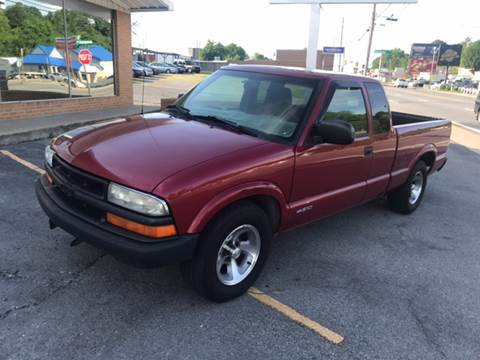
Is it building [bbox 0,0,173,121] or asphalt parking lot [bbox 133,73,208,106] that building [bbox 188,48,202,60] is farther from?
building [bbox 0,0,173,121]

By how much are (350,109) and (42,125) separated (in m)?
6.96

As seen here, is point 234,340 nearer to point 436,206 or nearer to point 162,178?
point 162,178

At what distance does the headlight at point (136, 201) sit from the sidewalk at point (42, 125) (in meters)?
5.80

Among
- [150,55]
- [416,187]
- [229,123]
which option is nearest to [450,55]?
[150,55]

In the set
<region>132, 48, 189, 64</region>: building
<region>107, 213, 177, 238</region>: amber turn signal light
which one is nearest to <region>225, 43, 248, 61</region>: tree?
<region>132, 48, 189, 64</region>: building

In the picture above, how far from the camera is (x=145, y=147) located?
125 inches

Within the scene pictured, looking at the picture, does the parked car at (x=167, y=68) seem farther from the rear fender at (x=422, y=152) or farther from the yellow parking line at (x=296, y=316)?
the yellow parking line at (x=296, y=316)

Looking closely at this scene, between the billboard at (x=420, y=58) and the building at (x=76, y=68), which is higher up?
the billboard at (x=420, y=58)

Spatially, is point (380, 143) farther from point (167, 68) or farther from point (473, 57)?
point (473, 57)

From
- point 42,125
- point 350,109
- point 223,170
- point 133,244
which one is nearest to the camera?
point 133,244

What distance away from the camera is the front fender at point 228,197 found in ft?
9.39

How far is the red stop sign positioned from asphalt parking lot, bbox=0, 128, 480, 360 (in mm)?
7665

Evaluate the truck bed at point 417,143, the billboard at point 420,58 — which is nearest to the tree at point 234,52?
the billboard at point 420,58

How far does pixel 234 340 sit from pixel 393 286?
1703mm
